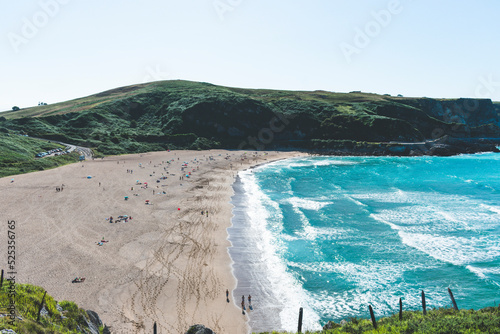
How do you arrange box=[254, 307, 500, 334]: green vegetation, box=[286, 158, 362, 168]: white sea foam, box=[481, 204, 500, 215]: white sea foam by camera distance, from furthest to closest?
box=[286, 158, 362, 168]: white sea foam → box=[481, 204, 500, 215]: white sea foam → box=[254, 307, 500, 334]: green vegetation

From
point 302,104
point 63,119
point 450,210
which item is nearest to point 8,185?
point 450,210

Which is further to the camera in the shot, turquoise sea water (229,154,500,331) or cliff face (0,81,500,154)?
cliff face (0,81,500,154)

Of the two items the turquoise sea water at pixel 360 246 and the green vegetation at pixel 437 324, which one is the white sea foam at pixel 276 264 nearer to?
the turquoise sea water at pixel 360 246

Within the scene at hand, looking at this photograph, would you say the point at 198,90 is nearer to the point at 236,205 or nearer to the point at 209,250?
the point at 236,205

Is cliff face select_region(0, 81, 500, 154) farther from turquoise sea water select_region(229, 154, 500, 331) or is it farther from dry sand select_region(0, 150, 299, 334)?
turquoise sea water select_region(229, 154, 500, 331)

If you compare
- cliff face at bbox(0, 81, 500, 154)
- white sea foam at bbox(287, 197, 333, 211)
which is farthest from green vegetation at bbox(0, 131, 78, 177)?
white sea foam at bbox(287, 197, 333, 211)

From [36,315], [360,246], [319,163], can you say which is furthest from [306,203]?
[319,163]
